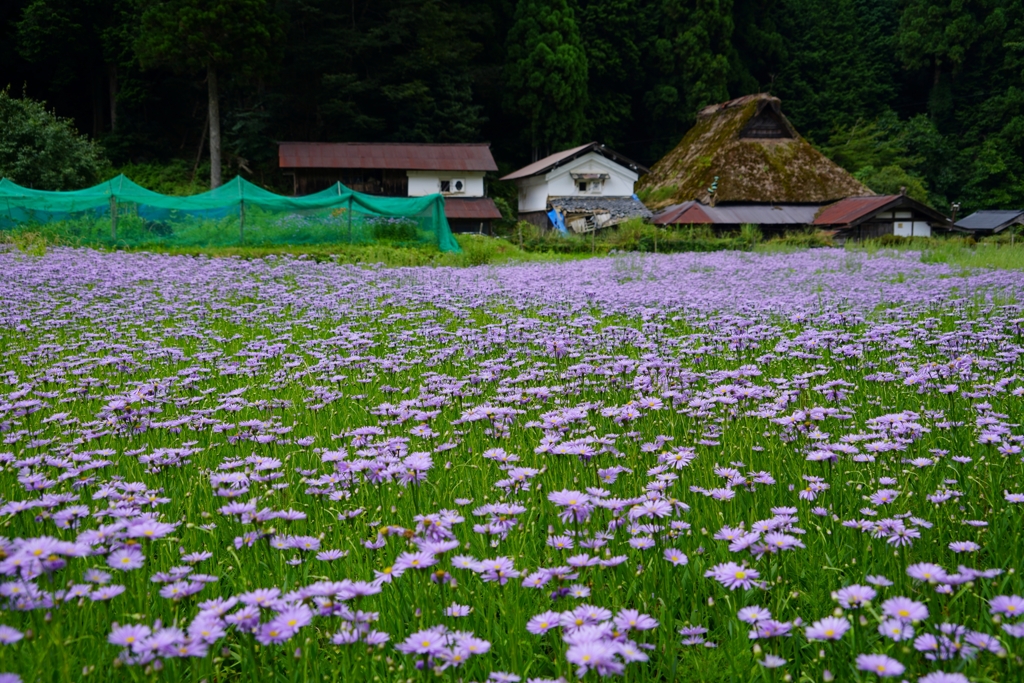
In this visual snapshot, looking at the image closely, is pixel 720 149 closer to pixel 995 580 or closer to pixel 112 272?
pixel 112 272

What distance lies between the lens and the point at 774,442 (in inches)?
119

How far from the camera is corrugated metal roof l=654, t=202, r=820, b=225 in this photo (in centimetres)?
2823

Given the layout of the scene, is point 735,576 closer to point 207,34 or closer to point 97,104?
point 207,34

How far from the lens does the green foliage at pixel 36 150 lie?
22.5 m

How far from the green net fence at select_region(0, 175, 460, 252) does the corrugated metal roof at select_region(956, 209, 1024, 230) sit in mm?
27150

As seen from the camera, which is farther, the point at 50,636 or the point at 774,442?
the point at 774,442

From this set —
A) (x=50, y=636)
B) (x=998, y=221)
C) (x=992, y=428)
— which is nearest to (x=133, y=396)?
(x=50, y=636)

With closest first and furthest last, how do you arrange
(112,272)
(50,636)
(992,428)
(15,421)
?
(50,636) < (992,428) < (15,421) < (112,272)

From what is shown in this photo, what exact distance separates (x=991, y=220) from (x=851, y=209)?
1029 cm

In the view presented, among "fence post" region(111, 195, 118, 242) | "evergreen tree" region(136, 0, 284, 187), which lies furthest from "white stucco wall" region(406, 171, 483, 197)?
"fence post" region(111, 195, 118, 242)

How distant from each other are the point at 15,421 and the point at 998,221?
128 ft

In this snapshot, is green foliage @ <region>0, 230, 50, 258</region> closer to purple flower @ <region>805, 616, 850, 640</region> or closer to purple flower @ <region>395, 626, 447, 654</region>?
purple flower @ <region>395, 626, 447, 654</region>

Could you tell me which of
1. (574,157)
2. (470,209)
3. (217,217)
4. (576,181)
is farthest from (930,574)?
(576,181)

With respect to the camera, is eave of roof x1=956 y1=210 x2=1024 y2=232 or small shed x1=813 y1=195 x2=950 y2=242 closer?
small shed x1=813 y1=195 x2=950 y2=242
